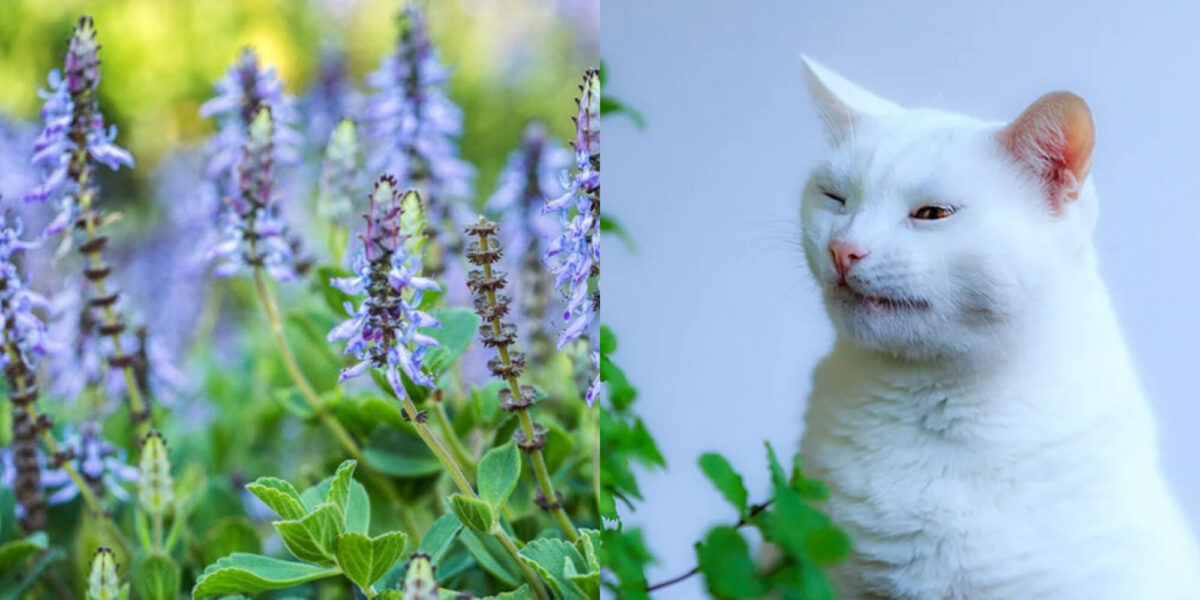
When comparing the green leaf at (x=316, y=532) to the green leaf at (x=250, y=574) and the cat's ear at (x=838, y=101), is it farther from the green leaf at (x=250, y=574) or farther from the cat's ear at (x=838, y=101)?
the cat's ear at (x=838, y=101)

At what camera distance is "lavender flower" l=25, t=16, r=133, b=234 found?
101 centimetres

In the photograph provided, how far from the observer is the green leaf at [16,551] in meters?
0.99

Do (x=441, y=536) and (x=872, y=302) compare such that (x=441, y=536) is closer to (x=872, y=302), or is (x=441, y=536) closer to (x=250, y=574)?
(x=250, y=574)

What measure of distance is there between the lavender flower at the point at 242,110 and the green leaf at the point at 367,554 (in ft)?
1.46

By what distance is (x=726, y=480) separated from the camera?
0.93 metres

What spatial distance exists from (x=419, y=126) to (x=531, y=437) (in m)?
0.40

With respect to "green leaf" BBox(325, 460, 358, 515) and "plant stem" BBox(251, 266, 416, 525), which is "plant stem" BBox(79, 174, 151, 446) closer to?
"plant stem" BBox(251, 266, 416, 525)

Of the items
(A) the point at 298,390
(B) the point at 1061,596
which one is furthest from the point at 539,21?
(B) the point at 1061,596

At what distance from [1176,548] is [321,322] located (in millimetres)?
791

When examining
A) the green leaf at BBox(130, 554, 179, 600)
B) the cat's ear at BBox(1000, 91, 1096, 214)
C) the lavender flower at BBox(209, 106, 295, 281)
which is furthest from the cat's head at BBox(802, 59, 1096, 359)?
the green leaf at BBox(130, 554, 179, 600)

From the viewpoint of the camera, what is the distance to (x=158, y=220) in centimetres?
142

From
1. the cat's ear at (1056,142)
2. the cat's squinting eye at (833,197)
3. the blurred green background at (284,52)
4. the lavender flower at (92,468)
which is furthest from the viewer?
the blurred green background at (284,52)

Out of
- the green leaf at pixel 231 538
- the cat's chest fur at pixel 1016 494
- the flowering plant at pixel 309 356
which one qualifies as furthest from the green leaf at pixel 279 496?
the cat's chest fur at pixel 1016 494

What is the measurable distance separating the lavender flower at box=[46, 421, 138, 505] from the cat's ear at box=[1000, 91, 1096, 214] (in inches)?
34.7
